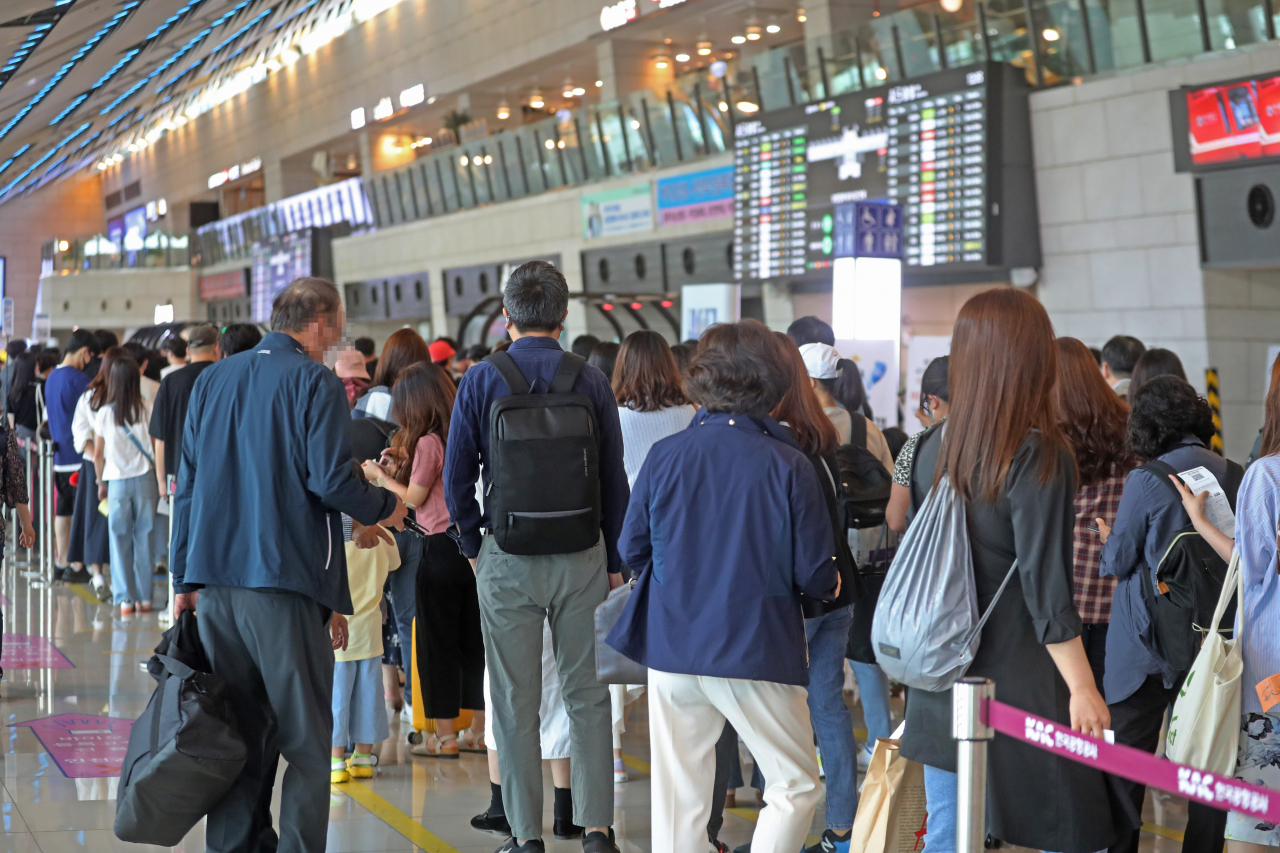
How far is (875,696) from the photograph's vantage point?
5.00m

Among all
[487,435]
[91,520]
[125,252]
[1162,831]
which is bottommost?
[1162,831]

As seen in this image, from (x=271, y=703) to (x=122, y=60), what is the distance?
52.4 feet

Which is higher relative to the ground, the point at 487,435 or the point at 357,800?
the point at 487,435

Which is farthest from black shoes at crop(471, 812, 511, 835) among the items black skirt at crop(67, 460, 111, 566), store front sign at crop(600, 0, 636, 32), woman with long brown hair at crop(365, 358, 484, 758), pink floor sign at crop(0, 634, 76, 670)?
store front sign at crop(600, 0, 636, 32)

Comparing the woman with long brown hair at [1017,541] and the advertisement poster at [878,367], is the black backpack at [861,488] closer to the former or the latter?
the woman with long brown hair at [1017,541]

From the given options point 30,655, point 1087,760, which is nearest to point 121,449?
point 30,655

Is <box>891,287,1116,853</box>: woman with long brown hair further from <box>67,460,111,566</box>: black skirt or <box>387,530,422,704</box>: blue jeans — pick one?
<box>67,460,111,566</box>: black skirt

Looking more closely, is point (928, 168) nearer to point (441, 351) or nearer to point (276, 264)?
point (441, 351)

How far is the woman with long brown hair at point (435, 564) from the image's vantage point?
511 cm

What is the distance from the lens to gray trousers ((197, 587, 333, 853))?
3.53 meters

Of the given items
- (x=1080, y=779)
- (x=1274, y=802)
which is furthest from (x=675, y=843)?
(x=1274, y=802)

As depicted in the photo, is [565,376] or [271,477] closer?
[271,477]

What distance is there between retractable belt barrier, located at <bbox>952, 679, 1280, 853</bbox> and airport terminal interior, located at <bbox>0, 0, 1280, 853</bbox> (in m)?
0.01

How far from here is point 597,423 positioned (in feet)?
13.2
